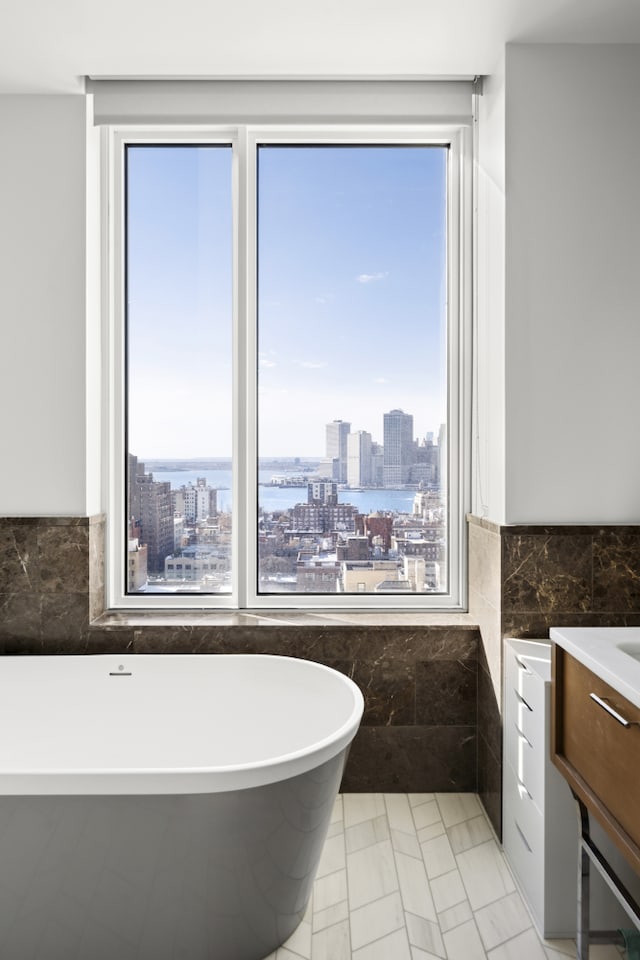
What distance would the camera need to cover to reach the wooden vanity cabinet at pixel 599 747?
1.30 m

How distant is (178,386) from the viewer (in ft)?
Answer: 9.04

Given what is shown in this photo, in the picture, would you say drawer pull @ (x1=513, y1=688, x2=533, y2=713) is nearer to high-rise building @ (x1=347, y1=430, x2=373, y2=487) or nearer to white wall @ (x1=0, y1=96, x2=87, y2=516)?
high-rise building @ (x1=347, y1=430, x2=373, y2=487)

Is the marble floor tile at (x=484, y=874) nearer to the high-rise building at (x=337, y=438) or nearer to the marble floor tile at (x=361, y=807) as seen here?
the marble floor tile at (x=361, y=807)

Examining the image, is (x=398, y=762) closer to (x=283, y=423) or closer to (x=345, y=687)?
(x=345, y=687)

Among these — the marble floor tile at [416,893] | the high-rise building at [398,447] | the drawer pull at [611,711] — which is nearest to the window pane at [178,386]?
the high-rise building at [398,447]

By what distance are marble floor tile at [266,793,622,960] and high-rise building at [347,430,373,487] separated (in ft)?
4.05

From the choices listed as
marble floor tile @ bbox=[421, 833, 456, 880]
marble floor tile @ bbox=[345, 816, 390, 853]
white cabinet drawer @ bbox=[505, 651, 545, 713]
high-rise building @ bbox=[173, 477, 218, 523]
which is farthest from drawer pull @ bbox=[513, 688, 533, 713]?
high-rise building @ bbox=[173, 477, 218, 523]

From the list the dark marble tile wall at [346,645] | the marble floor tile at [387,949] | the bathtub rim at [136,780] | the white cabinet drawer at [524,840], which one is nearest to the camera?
the bathtub rim at [136,780]

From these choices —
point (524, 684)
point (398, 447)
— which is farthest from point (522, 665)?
point (398, 447)

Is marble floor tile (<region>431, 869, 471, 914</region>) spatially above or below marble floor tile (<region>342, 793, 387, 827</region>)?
below

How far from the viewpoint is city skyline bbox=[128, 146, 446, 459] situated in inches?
107

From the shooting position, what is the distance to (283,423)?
2750mm

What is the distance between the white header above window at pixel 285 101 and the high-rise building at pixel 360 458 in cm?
124

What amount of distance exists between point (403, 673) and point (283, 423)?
1.11 m
